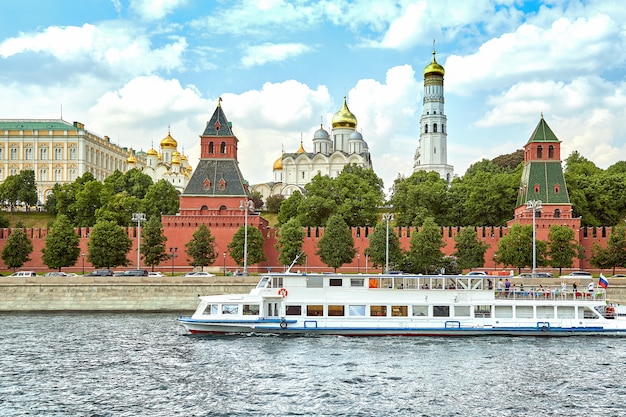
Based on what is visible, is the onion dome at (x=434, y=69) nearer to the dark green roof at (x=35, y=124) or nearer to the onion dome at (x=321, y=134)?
the onion dome at (x=321, y=134)

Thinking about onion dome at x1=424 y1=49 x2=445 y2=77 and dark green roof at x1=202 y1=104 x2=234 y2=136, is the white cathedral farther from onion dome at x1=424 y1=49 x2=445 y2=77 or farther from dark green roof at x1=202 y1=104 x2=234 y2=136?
dark green roof at x1=202 y1=104 x2=234 y2=136

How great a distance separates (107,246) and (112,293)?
13375mm

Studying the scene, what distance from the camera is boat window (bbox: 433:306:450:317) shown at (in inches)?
1569

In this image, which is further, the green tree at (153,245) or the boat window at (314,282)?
the green tree at (153,245)

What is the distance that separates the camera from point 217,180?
7019cm

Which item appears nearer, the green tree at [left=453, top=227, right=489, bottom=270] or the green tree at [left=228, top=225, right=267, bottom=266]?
the green tree at [left=453, top=227, right=489, bottom=270]

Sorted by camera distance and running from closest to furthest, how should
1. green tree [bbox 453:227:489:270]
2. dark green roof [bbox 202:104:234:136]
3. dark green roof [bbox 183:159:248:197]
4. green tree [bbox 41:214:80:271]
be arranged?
green tree [bbox 453:227:489:270] < green tree [bbox 41:214:80:271] < dark green roof [bbox 183:159:248:197] < dark green roof [bbox 202:104:234:136]

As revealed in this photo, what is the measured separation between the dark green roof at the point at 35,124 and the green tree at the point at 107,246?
66237mm

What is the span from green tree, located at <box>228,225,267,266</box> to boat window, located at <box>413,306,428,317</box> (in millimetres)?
26548

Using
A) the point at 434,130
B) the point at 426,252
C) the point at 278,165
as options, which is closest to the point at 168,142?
the point at 278,165

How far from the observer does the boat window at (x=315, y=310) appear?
39.4m

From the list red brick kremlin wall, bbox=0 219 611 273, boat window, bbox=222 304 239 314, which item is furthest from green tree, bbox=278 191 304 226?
boat window, bbox=222 304 239 314

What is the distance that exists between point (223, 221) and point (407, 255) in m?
17.0

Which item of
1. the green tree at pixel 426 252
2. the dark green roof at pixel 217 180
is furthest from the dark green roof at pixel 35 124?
the green tree at pixel 426 252
